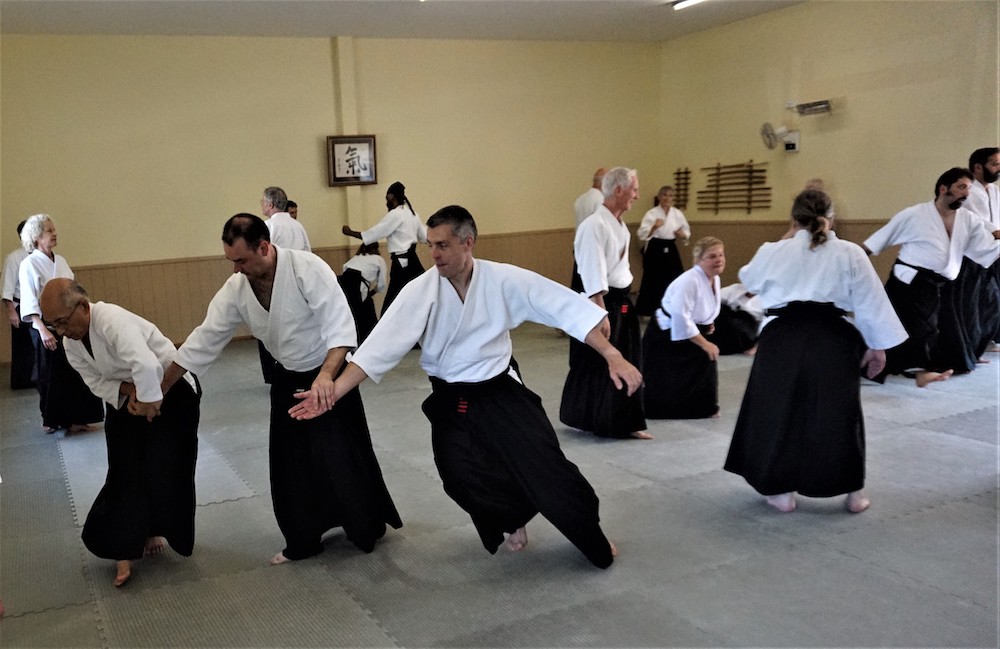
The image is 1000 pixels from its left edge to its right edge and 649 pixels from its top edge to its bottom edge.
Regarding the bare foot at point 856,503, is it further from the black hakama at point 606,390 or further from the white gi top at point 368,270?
the white gi top at point 368,270

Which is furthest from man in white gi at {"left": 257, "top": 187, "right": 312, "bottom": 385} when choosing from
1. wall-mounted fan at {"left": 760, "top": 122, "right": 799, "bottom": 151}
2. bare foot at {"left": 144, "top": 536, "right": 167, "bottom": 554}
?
wall-mounted fan at {"left": 760, "top": 122, "right": 799, "bottom": 151}

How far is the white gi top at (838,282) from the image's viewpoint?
10.2 feet

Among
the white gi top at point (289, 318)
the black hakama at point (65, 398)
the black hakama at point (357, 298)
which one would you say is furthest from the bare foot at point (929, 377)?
the black hakama at point (65, 398)

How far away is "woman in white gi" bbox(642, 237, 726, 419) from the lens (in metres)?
4.61

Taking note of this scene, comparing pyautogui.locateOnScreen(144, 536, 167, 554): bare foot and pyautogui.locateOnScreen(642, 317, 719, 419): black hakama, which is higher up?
pyautogui.locateOnScreen(642, 317, 719, 419): black hakama

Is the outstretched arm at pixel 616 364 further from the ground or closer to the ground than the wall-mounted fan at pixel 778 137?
closer to the ground

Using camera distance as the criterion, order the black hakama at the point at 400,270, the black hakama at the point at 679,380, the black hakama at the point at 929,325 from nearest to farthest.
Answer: the black hakama at the point at 679,380
the black hakama at the point at 929,325
the black hakama at the point at 400,270

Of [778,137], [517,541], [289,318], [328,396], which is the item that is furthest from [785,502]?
[778,137]

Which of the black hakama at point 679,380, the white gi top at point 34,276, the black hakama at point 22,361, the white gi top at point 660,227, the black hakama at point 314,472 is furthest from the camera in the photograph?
the white gi top at point 660,227

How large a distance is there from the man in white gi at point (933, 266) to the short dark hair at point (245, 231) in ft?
13.3

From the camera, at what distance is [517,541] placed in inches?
119

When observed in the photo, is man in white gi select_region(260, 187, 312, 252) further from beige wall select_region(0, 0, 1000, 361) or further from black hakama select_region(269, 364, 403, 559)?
black hakama select_region(269, 364, 403, 559)

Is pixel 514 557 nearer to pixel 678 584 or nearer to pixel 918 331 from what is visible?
pixel 678 584

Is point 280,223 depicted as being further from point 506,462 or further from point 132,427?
point 506,462
